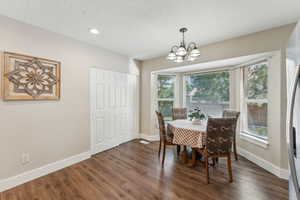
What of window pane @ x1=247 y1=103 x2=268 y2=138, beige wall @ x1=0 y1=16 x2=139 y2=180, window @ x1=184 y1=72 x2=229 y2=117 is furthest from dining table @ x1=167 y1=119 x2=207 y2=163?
beige wall @ x1=0 y1=16 x2=139 y2=180

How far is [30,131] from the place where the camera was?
224 cm

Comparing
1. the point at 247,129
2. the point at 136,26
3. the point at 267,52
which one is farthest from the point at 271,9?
the point at 247,129

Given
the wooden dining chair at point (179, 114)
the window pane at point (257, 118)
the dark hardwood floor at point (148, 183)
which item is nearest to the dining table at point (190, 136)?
the dark hardwood floor at point (148, 183)

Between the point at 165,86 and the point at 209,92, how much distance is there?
1312 millimetres

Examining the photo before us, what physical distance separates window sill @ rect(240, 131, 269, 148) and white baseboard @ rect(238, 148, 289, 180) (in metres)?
0.26

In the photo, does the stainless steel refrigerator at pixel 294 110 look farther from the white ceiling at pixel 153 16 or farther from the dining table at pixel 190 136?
the dining table at pixel 190 136

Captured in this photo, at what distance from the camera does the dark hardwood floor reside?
6.12 ft

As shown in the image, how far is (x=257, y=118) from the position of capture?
298cm

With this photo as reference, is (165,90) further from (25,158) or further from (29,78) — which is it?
(25,158)

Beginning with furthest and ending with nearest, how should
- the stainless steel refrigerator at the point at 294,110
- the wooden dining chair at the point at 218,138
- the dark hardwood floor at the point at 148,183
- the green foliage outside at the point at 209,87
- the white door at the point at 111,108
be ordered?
the green foliage outside at the point at 209,87
the white door at the point at 111,108
the wooden dining chair at the point at 218,138
the dark hardwood floor at the point at 148,183
the stainless steel refrigerator at the point at 294,110

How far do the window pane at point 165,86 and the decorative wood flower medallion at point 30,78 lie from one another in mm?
2770

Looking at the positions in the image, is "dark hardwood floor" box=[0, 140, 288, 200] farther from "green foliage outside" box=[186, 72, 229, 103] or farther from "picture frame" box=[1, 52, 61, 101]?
"green foliage outside" box=[186, 72, 229, 103]

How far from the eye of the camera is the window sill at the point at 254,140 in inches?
103

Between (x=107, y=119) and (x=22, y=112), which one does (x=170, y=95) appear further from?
(x=22, y=112)
